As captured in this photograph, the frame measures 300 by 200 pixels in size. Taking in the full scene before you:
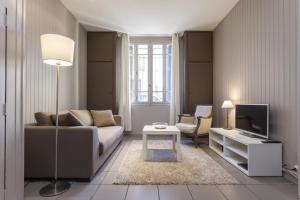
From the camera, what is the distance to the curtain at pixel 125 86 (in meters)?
6.15

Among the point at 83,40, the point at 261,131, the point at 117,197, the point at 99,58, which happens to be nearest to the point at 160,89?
the point at 99,58

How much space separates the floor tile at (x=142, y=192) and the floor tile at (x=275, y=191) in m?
1.06

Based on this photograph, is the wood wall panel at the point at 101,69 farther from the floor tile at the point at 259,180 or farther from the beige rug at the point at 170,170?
the floor tile at the point at 259,180

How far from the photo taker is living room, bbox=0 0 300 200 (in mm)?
2350

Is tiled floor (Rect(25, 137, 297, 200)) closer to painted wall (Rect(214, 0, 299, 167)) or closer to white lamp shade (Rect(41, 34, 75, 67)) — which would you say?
painted wall (Rect(214, 0, 299, 167))

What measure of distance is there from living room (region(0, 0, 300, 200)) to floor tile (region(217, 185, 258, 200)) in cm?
2

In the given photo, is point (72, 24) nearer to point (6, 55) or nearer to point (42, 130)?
point (42, 130)

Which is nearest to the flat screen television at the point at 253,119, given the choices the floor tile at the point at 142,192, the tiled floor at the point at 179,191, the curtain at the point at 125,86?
the tiled floor at the point at 179,191

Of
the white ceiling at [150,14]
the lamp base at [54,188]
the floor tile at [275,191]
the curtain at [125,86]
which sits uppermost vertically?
the white ceiling at [150,14]

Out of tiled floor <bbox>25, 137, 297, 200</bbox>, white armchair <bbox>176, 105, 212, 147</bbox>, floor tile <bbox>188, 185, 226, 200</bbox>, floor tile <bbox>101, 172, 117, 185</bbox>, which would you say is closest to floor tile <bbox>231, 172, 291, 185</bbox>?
tiled floor <bbox>25, 137, 297, 200</bbox>

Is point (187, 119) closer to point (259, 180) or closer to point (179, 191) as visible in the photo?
point (259, 180)

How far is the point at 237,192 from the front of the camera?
95.5 inches

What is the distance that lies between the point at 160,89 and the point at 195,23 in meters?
1.96

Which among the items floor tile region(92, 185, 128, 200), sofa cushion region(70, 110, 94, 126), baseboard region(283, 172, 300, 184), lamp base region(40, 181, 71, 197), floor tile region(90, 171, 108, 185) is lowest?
floor tile region(92, 185, 128, 200)
